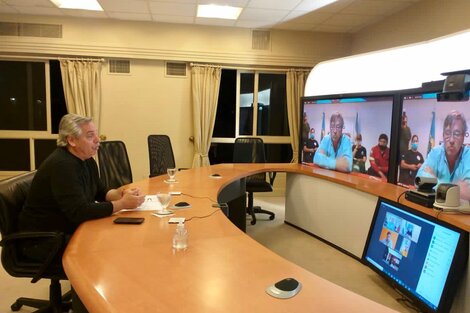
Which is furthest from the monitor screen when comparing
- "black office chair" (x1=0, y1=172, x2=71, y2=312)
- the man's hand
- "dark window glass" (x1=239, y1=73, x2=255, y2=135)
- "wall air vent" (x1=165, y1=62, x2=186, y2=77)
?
"wall air vent" (x1=165, y1=62, x2=186, y2=77)

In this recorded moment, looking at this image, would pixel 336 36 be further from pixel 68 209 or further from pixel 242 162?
pixel 68 209

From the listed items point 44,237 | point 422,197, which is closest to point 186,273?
point 44,237

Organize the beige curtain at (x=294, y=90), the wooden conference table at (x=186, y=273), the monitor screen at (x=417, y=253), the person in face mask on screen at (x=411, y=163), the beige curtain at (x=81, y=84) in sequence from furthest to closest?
1. the beige curtain at (x=294, y=90)
2. the beige curtain at (x=81, y=84)
3. the person in face mask on screen at (x=411, y=163)
4. the monitor screen at (x=417, y=253)
5. the wooden conference table at (x=186, y=273)

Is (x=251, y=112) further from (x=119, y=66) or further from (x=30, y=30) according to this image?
(x=30, y=30)

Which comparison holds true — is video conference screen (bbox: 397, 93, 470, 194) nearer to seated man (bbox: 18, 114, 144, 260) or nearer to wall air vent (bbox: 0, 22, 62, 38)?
seated man (bbox: 18, 114, 144, 260)

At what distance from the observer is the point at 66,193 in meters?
1.80

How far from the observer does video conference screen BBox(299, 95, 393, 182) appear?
328 cm

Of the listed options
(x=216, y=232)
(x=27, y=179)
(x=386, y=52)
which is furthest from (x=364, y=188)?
(x=27, y=179)

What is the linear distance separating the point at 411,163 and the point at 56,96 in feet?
16.9

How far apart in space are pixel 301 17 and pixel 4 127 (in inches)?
190

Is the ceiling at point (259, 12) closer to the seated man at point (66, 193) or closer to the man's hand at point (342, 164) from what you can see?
the man's hand at point (342, 164)

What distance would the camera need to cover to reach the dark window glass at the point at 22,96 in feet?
17.7

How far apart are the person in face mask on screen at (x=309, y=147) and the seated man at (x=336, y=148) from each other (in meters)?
0.16

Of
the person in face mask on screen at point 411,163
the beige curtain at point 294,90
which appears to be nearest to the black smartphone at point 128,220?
the person in face mask on screen at point 411,163
